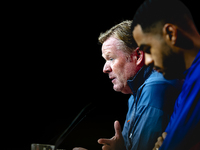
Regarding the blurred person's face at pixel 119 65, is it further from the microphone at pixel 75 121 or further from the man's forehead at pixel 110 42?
the microphone at pixel 75 121

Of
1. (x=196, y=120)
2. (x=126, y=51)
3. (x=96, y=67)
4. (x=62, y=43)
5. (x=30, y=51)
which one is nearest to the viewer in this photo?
(x=196, y=120)

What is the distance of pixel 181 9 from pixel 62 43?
115 centimetres

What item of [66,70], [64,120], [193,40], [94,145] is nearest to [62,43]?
[66,70]

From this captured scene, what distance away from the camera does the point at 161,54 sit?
0.75 m

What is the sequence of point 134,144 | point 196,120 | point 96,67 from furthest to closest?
point 96,67, point 134,144, point 196,120

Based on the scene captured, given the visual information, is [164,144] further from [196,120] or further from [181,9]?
[181,9]

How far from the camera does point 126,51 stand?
1186 mm

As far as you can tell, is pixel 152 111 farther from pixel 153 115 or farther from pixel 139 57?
pixel 139 57

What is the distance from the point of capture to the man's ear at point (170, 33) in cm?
72

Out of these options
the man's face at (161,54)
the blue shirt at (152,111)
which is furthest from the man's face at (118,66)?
the man's face at (161,54)

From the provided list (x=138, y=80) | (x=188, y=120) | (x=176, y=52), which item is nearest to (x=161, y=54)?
(x=176, y=52)

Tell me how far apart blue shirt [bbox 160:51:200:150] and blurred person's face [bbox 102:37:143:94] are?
480mm

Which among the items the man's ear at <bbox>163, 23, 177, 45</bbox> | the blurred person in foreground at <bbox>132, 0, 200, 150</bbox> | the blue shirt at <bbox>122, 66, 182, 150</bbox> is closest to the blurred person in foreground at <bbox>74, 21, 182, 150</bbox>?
the blue shirt at <bbox>122, 66, 182, 150</bbox>

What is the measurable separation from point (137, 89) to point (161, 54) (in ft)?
1.30
